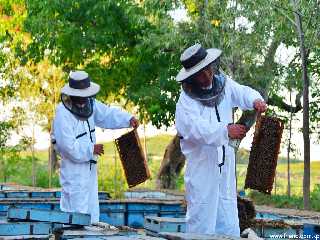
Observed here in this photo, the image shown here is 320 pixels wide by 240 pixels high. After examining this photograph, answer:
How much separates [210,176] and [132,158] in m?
2.73

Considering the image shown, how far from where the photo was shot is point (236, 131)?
5.95 meters

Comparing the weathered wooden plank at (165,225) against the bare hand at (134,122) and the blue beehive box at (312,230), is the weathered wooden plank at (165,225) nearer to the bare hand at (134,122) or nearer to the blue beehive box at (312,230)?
the blue beehive box at (312,230)

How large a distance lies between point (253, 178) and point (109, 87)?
46.6 ft

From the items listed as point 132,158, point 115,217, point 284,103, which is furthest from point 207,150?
point 284,103

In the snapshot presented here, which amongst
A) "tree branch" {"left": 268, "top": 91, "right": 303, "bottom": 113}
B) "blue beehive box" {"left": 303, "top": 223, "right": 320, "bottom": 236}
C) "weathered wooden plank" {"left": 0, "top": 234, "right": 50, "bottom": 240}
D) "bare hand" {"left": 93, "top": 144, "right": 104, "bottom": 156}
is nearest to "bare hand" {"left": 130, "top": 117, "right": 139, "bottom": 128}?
"bare hand" {"left": 93, "top": 144, "right": 104, "bottom": 156}

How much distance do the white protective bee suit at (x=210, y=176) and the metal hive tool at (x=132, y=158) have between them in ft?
7.98

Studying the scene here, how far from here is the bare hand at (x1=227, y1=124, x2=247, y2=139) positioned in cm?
595

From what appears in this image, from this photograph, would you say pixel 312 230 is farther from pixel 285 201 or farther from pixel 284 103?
pixel 284 103

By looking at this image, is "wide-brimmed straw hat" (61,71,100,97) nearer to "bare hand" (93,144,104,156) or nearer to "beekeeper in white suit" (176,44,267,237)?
"bare hand" (93,144,104,156)

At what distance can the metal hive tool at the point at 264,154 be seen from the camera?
6.72 metres

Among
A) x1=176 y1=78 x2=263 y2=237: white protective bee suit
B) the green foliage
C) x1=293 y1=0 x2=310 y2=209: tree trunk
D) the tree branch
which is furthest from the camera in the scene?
the tree branch

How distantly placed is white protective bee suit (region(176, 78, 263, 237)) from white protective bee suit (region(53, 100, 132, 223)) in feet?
7.72

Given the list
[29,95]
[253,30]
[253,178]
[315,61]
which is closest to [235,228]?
[253,178]

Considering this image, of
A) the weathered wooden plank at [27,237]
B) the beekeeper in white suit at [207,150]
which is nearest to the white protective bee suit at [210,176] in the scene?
the beekeeper in white suit at [207,150]
